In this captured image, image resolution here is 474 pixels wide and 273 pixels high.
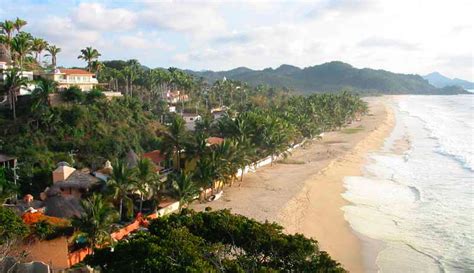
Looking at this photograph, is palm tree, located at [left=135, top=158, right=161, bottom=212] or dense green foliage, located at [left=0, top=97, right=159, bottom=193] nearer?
palm tree, located at [left=135, top=158, right=161, bottom=212]

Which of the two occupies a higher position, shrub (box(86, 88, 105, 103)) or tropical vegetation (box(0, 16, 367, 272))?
shrub (box(86, 88, 105, 103))

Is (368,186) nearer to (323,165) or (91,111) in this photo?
(323,165)

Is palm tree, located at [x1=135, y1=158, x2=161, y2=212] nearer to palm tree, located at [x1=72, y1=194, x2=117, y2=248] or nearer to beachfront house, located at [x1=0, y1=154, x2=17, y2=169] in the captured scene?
palm tree, located at [x1=72, y1=194, x2=117, y2=248]

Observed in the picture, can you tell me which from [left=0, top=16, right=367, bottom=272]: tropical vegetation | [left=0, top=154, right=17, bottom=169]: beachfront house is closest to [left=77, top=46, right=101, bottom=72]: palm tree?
[left=0, top=16, right=367, bottom=272]: tropical vegetation

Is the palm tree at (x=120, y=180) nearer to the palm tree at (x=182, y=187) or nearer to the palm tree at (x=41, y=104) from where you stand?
the palm tree at (x=182, y=187)

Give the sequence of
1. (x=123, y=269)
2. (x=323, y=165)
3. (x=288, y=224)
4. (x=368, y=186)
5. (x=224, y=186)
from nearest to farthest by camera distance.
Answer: (x=123, y=269) → (x=288, y=224) → (x=224, y=186) → (x=368, y=186) → (x=323, y=165)

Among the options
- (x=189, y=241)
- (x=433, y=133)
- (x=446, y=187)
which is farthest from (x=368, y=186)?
(x=433, y=133)

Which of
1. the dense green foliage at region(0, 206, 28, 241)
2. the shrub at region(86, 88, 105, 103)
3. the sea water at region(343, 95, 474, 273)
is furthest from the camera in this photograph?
the shrub at region(86, 88, 105, 103)
